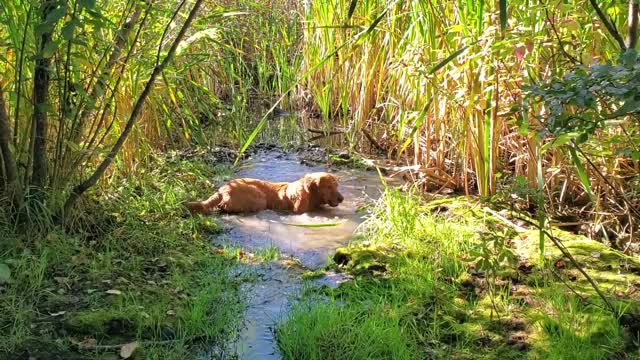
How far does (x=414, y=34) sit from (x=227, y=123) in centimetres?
204

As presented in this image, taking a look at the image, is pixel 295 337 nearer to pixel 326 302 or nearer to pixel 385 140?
pixel 326 302

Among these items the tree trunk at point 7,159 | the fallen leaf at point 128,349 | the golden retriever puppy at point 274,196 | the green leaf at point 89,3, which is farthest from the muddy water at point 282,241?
the green leaf at point 89,3

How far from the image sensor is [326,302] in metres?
3.25

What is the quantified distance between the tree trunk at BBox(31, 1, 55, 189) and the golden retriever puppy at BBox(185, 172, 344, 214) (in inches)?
58.1

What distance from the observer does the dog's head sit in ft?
16.8

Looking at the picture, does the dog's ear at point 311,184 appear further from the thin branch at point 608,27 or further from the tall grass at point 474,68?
the thin branch at point 608,27

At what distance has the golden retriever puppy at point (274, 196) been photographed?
194 inches

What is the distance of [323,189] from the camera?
16.8 feet

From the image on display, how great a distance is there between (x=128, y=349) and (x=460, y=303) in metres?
1.61

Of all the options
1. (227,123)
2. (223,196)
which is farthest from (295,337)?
(227,123)

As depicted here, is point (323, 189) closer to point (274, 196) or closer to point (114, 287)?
point (274, 196)

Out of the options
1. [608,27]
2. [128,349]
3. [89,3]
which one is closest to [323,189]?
[128,349]

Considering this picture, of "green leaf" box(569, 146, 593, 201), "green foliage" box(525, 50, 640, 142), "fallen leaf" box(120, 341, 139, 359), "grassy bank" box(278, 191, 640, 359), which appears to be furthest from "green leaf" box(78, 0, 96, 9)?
"green leaf" box(569, 146, 593, 201)

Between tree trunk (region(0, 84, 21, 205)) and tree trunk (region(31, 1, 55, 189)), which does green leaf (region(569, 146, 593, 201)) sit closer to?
tree trunk (region(31, 1, 55, 189))
